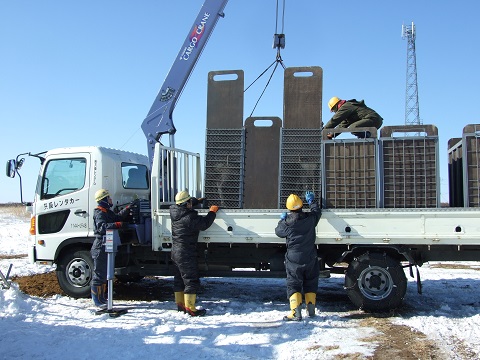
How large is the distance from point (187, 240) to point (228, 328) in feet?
4.59

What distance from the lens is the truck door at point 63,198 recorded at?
7617 millimetres

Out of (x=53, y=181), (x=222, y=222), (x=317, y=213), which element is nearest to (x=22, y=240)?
(x=53, y=181)

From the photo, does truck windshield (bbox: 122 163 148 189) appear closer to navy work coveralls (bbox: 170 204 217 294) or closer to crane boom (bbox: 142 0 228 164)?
crane boom (bbox: 142 0 228 164)

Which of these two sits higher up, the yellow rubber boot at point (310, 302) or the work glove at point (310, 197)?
the work glove at point (310, 197)

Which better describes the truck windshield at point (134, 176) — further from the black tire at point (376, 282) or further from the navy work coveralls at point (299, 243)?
the black tire at point (376, 282)

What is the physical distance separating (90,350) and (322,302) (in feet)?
13.0

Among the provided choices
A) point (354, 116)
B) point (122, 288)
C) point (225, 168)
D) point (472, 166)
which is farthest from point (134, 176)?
point (472, 166)

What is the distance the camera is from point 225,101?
712 cm

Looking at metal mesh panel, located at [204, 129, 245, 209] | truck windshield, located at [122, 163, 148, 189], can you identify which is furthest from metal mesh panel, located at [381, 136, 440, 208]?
truck windshield, located at [122, 163, 148, 189]

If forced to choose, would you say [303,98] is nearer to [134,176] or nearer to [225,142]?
[225,142]

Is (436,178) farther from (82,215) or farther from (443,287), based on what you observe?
(82,215)

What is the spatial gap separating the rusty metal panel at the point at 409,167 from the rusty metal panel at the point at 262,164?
151 centimetres

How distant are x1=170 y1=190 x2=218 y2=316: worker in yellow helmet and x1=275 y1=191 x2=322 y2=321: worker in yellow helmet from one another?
1109 mm

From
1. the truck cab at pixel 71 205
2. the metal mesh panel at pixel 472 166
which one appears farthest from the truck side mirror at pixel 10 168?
the metal mesh panel at pixel 472 166
